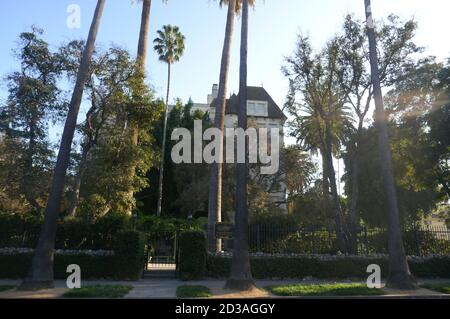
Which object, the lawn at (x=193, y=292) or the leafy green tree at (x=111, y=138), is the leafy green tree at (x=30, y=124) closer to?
the leafy green tree at (x=111, y=138)

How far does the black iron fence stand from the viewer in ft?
60.0

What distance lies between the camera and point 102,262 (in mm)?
15977

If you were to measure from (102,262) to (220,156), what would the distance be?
7500 millimetres

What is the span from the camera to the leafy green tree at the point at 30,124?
56.6ft

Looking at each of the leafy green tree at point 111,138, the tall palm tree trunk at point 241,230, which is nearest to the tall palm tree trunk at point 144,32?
the leafy green tree at point 111,138

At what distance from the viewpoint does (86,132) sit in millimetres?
18562

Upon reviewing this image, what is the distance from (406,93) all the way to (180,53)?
76.8 ft

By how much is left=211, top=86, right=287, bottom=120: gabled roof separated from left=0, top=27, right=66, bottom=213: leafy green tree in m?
27.5

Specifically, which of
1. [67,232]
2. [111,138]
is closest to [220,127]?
[111,138]

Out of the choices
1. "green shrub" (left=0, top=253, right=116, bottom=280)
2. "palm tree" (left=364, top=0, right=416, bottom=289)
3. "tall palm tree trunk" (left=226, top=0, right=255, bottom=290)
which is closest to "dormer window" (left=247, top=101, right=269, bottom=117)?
"palm tree" (left=364, top=0, right=416, bottom=289)

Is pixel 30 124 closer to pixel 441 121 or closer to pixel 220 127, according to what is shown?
pixel 220 127
